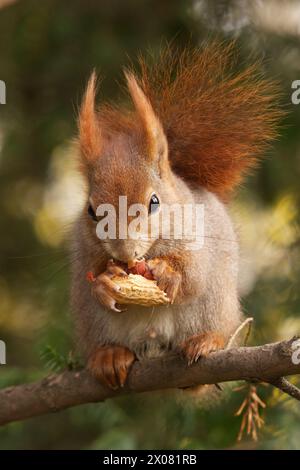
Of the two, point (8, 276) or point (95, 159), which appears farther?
point (8, 276)

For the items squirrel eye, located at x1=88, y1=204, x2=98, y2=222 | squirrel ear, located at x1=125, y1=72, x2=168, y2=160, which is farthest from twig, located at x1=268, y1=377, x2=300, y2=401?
squirrel ear, located at x1=125, y1=72, x2=168, y2=160

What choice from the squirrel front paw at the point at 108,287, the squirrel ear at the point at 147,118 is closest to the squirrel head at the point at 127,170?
the squirrel ear at the point at 147,118

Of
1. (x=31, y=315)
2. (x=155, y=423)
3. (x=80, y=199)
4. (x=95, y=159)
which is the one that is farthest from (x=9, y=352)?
(x=95, y=159)

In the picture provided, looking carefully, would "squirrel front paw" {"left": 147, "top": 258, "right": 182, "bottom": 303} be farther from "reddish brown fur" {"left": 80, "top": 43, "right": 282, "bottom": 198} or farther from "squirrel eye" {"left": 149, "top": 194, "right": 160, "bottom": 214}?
"reddish brown fur" {"left": 80, "top": 43, "right": 282, "bottom": 198}

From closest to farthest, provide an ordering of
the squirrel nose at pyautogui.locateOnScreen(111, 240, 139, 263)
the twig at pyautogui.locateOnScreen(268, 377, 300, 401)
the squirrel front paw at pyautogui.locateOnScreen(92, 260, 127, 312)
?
the twig at pyautogui.locateOnScreen(268, 377, 300, 401) → the squirrel nose at pyautogui.locateOnScreen(111, 240, 139, 263) → the squirrel front paw at pyautogui.locateOnScreen(92, 260, 127, 312)

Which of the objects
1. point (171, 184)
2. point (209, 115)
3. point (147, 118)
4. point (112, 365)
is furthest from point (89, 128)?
point (112, 365)
